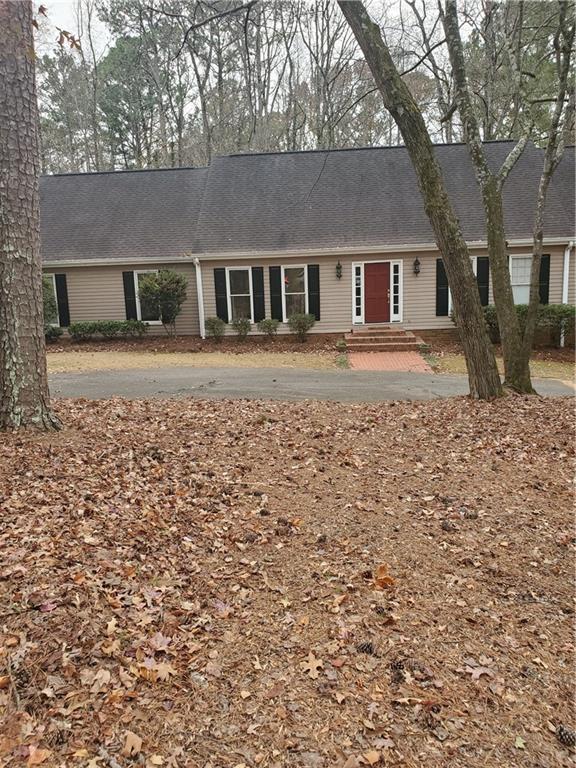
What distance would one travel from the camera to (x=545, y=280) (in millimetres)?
15664

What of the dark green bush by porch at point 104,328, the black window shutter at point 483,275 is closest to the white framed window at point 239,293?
the dark green bush by porch at point 104,328

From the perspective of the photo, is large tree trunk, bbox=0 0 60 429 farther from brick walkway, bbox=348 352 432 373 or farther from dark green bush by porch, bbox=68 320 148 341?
dark green bush by porch, bbox=68 320 148 341

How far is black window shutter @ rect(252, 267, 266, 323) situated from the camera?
A: 52.8 feet

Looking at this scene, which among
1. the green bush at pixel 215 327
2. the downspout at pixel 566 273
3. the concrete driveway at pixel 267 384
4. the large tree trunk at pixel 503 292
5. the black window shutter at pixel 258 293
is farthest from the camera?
the black window shutter at pixel 258 293

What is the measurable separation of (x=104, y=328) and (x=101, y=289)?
127 centimetres

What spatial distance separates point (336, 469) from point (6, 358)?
3033 mm

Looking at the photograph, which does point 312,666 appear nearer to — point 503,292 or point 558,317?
point 503,292

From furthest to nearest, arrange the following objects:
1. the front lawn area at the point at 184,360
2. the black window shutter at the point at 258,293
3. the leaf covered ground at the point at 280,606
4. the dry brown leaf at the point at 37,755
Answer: the black window shutter at the point at 258,293, the front lawn area at the point at 184,360, the leaf covered ground at the point at 280,606, the dry brown leaf at the point at 37,755

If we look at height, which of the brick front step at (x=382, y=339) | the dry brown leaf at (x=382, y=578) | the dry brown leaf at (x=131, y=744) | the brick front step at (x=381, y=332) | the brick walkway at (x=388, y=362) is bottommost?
the brick walkway at (x=388, y=362)

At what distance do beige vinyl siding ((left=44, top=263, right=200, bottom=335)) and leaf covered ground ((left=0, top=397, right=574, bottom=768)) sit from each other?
1205 cm

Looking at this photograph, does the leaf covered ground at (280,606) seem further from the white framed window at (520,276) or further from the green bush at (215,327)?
the white framed window at (520,276)

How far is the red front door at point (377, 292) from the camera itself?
15.9 m

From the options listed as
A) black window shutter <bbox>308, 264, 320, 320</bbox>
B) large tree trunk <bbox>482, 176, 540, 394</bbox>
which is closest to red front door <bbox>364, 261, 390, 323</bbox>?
black window shutter <bbox>308, 264, 320, 320</bbox>

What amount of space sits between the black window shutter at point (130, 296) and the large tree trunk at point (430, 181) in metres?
11.3
